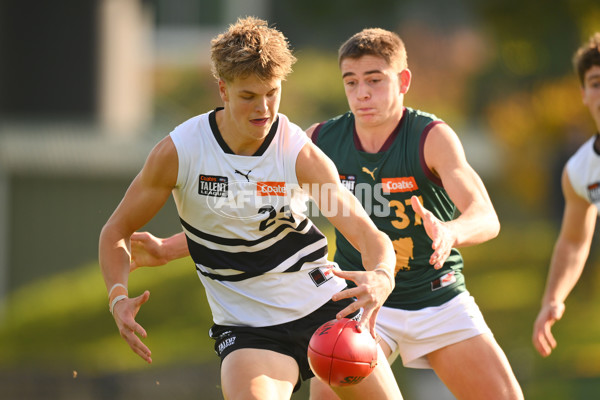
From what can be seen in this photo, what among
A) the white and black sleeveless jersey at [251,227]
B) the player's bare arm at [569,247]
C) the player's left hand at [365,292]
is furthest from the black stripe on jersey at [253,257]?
the player's bare arm at [569,247]

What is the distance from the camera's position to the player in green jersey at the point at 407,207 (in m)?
5.74

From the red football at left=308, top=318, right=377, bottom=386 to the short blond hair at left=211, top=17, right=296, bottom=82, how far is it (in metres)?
1.38

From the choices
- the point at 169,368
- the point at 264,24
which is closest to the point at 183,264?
the point at 169,368

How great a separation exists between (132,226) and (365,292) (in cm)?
144

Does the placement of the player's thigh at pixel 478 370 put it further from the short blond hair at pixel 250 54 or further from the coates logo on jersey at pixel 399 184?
the short blond hair at pixel 250 54

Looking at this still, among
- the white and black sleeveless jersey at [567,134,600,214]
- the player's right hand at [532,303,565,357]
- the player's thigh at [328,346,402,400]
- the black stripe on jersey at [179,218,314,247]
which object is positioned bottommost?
the player's right hand at [532,303,565,357]

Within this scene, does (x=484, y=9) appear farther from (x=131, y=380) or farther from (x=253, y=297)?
(x=253, y=297)

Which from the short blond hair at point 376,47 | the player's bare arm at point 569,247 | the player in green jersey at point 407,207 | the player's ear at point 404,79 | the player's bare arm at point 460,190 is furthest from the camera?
the player's bare arm at point 569,247

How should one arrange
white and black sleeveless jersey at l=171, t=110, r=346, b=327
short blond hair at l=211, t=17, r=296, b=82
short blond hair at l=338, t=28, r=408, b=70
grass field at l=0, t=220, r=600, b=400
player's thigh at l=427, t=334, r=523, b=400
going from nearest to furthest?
1. short blond hair at l=211, t=17, r=296, b=82
2. white and black sleeveless jersey at l=171, t=110, r=346, b=327
3. player's thigh at l=427, t=334, r=523, b=400
4. short blond hair at l=338, t=28, r=408, b=70
5. grass field at l=0, t=220, r=600, b=400

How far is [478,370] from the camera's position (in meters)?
5.70

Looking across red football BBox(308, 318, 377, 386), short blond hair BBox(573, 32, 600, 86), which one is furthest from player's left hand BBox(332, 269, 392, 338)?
short blond hair BBox(573, 32, 600, 86)

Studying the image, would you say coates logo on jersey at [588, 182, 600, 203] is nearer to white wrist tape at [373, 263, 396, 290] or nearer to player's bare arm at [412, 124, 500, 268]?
player's bare arm at [412, 124, 500, 268]

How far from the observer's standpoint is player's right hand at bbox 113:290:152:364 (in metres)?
4.84

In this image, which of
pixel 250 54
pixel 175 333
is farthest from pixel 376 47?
pixel 175 333
